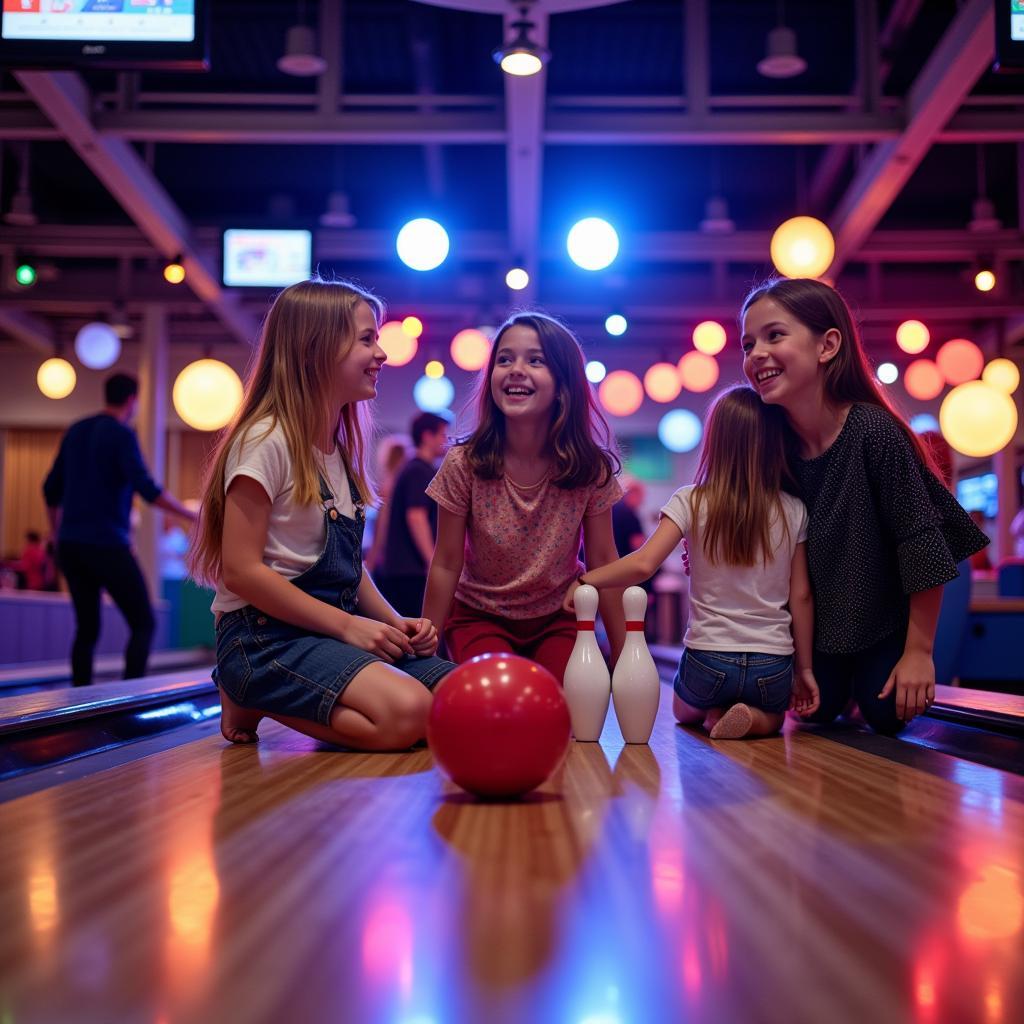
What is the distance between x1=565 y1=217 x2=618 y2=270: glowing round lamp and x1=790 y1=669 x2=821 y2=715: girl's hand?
447cm

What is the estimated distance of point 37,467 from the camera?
12.3 metres

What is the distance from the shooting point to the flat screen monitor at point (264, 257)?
23.3 feet

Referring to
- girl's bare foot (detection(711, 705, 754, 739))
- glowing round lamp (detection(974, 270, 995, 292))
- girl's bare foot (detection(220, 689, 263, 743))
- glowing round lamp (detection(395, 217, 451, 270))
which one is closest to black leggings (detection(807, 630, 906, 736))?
girl's bare foot (detection(711, 705, 754, 739))

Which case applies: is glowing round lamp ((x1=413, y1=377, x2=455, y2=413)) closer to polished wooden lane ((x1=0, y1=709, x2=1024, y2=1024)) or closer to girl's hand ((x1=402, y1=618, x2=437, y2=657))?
girl's hand ((x1=402, y1=618, x2=437, y2=657))

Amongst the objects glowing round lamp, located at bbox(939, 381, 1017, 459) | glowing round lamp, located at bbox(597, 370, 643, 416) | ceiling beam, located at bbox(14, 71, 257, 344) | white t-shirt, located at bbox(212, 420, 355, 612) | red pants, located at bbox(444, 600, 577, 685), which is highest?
ceiling beam, located at bbox(14, 71, 257, 344)

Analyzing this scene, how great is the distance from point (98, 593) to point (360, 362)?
2.84m

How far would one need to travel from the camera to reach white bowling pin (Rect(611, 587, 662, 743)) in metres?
2.25

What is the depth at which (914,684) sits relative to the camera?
7.27 feet

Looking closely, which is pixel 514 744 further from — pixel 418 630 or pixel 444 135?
pixel 444 135

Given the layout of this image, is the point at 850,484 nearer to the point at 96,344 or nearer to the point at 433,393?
the point at 96,344

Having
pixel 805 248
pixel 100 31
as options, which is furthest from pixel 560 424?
pixel 805 248

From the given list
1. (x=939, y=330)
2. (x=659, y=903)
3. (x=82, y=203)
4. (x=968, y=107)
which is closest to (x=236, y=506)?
(x=659, y=903)

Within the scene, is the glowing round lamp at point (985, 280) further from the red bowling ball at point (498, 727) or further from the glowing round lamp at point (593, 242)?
the red bowling ball at point (498, 727)

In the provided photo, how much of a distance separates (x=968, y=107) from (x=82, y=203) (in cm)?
691
